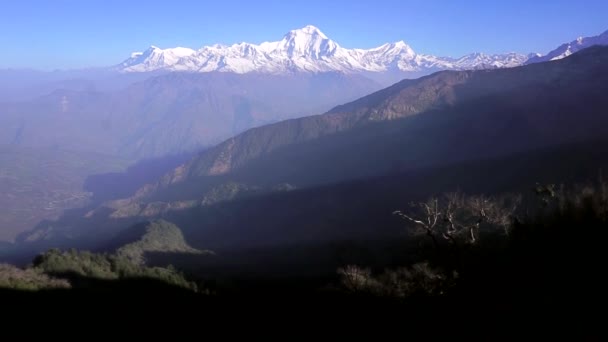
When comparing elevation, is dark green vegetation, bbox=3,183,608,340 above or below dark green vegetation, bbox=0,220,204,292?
above

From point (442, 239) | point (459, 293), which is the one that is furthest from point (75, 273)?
point (459, 293)

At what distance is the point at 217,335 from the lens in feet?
163

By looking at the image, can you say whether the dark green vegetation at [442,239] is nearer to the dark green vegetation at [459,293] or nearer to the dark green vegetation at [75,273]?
the dark green vegetation at [459,293]

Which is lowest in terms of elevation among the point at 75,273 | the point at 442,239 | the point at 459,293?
the point at 75,273

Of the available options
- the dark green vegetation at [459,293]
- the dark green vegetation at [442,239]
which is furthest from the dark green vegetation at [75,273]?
the dark green vegetation at [442,239]

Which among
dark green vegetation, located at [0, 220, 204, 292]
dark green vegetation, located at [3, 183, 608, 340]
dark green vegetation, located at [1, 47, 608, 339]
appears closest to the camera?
dark green vegetation, located at [3, 183, 608, 340]

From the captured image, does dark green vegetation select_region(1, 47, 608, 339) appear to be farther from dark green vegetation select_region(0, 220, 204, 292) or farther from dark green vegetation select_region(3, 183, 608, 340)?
dark green vegetation select_region(0, 220, 204, 292)

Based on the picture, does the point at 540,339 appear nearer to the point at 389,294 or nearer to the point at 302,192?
the point at 389,294

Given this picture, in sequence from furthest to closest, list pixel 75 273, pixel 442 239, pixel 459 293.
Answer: pixel 75 273 → pixel 442 239 → pixel 459 293

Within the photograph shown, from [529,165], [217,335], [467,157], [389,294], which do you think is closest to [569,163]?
→ [529,165]

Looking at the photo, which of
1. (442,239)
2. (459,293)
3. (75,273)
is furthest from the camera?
→ (75,273)

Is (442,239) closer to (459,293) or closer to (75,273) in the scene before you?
(459,293)

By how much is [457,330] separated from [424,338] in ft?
6.99

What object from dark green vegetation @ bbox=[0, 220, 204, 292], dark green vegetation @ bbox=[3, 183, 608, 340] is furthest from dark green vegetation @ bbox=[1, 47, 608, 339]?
dark green vegetation @ bbox=[0, 220, 204, 292]
